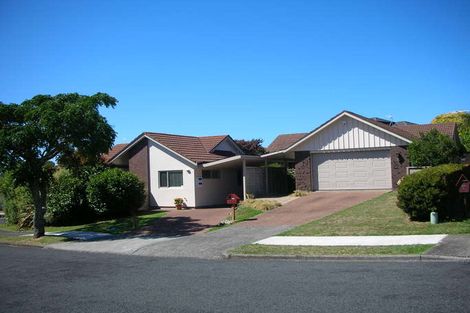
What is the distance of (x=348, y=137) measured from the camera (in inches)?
1103

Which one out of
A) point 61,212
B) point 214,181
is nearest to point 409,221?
point 214,181

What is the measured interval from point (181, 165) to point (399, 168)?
1208 cm

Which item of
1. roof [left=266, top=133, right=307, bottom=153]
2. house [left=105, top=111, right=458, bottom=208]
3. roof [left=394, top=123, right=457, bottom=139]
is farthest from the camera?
roof [left=266, top=133, right=307, bottom=153]

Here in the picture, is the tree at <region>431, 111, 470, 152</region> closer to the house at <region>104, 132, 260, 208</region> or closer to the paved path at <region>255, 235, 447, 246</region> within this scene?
the house at <region>104, 132, 260, 208</region>

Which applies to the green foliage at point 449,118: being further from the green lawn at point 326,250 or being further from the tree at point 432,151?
the green lawn at point 326,250

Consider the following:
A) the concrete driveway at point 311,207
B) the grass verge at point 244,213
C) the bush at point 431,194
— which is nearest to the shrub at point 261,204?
the grass verge at point 244,213

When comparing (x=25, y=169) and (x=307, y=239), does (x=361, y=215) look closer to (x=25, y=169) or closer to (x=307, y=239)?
(x=307, y=239)

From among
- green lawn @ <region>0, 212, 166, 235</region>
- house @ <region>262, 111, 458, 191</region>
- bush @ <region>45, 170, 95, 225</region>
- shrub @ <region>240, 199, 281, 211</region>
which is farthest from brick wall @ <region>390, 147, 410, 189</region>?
bush @ <region>45, 170, 95, 225</region>

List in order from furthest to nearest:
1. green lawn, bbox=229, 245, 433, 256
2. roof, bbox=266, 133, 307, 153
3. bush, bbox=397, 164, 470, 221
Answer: roof, bbox=266, 133, 307, 153 < bush, bbox=397, 164, 470, 221 < green lawn, bbox=229, 245, 433, 256

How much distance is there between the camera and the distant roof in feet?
95.7

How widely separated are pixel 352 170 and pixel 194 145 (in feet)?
32.7

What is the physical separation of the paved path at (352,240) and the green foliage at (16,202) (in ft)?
55.5

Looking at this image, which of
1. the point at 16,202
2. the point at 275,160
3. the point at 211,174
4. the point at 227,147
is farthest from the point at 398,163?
the point at 16,202

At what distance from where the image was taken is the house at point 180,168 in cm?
2853
